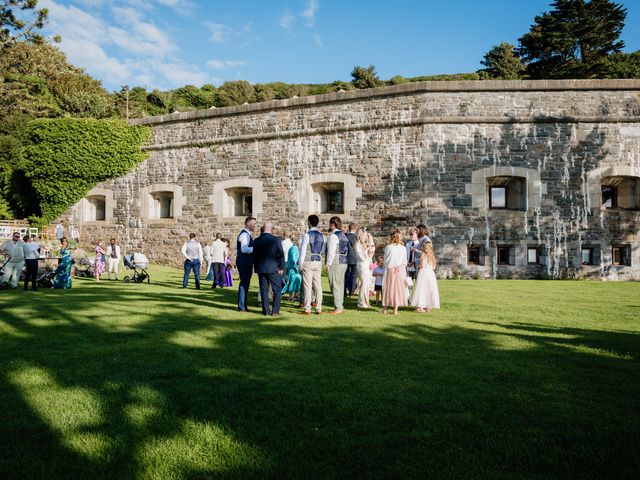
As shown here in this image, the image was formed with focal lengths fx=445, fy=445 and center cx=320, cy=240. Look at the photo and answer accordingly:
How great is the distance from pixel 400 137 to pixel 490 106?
313 centimetres

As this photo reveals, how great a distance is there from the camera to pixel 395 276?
807 centimetres

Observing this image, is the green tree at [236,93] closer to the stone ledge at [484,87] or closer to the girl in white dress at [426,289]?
the stone ledge at [484,87]

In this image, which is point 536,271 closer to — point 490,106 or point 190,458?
point 490,106

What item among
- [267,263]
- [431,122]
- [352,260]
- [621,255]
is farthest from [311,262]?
[621,255]

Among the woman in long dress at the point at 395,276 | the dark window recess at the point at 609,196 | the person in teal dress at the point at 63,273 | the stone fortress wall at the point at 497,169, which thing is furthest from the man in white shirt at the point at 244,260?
the dark window recess at the point at 609,196

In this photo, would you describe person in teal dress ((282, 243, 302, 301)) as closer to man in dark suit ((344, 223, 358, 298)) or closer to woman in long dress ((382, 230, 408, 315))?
man in dark suit ((344, 223, 358, 298))

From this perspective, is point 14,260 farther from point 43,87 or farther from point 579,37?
point 579,37

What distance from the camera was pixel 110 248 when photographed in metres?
14.2

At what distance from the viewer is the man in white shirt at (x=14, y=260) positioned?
1128cm

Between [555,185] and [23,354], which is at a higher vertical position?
[555,185]

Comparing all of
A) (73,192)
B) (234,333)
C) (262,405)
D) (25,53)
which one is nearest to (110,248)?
(73,192)

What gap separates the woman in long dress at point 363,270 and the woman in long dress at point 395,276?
30.4 inches

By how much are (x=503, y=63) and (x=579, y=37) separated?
18.9ft

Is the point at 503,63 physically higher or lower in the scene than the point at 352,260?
higher
